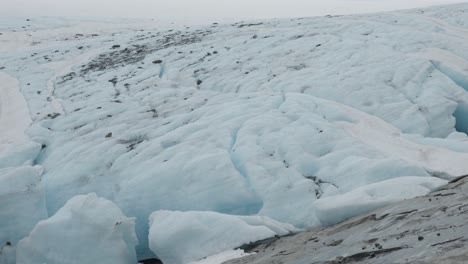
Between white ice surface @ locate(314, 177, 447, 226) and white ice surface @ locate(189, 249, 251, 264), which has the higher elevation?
white ice surface @ locate(314, 177, 447, 226)

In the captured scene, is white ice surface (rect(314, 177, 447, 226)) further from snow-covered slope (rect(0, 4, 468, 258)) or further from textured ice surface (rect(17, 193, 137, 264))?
textured ice surface (rect(17, 193, 137, 264))

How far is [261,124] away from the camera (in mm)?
9352

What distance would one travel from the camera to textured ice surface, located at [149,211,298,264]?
6461 mm

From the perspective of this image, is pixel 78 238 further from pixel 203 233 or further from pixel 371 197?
pixel 371 197

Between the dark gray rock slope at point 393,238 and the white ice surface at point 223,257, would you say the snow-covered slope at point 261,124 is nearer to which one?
the dark gray rock slope at point 393,238

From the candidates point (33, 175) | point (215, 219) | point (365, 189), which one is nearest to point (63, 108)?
point (33, 175)

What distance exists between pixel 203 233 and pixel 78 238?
6.80 ft

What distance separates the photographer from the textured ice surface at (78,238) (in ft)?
23.2

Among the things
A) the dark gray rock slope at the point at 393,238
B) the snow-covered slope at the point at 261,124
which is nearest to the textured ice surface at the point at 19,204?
the snow-covered slope at the point at 261,124

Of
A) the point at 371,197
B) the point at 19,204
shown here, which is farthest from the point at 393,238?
the point at 19,204

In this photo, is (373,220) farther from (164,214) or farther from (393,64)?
(393,64)

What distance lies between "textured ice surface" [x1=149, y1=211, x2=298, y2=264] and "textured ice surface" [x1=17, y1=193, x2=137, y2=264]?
50 cm

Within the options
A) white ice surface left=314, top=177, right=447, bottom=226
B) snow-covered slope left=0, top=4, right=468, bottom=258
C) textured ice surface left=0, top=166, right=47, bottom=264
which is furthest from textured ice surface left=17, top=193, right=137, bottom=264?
white ice surface left=314, top=177, right=447, bottom=226

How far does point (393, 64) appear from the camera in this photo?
498 inches
